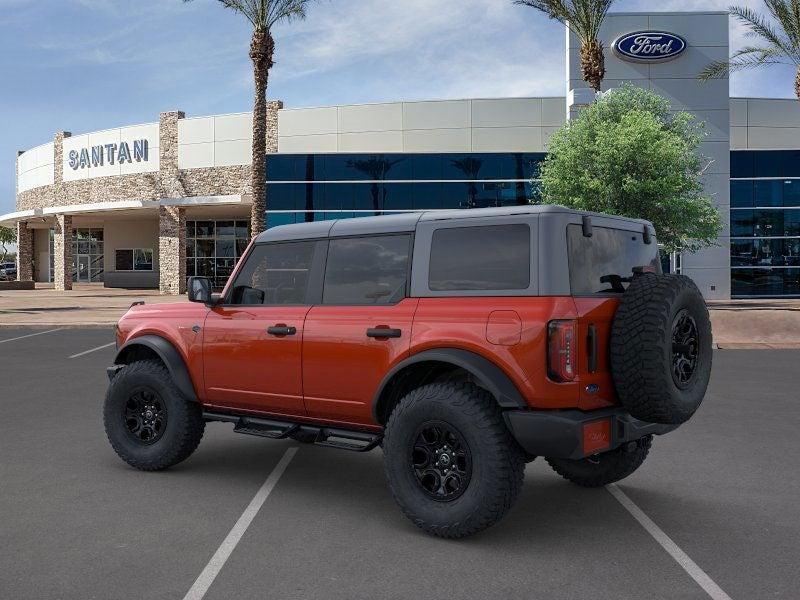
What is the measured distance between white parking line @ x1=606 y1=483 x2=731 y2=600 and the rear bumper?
67cm

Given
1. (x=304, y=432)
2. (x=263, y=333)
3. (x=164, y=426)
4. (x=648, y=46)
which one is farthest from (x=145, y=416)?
(x=648, y=46)

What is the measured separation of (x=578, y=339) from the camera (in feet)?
14.4

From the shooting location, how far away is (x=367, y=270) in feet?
17.6

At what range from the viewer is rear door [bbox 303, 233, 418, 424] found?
16.4 ft

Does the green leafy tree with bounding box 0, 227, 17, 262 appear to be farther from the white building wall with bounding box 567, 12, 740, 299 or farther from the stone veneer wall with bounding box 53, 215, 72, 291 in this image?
the white building wall with bounding box 567, 12, 740, 299

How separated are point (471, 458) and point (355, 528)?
37.8 inches

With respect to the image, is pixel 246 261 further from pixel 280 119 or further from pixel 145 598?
pixel 280 119

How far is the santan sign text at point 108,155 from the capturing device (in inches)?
1667

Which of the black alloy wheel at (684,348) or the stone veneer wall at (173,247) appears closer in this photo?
the black alloy wheel at (684,348)

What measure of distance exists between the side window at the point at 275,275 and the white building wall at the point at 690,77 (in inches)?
1208

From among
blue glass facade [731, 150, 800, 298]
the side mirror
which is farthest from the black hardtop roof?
blue glass facade [731, 150, 800, 298]

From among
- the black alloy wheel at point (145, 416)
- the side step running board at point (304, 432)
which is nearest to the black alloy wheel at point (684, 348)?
the side step running board at point (304, 432)

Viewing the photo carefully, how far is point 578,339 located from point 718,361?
35.7 feet

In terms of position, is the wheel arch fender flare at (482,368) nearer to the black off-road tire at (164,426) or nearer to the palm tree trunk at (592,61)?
the black off-road tire at (164,426)
